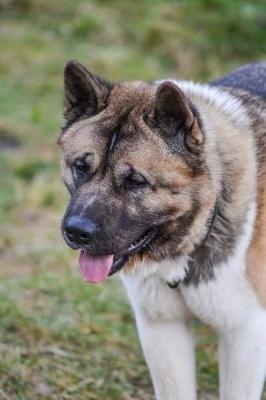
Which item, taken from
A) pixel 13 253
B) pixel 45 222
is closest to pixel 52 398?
pixel 13 253

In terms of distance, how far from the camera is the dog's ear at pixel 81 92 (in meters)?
3.71

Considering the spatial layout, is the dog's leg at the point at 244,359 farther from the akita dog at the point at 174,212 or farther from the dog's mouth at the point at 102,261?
the dog's mouth at the point at 102,261

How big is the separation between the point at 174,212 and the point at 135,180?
8.4 inches

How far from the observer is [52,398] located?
14.1ft

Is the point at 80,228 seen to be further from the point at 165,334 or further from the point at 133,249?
the point at 165,334

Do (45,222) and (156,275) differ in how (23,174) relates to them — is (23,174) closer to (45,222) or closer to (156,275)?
(45,222)

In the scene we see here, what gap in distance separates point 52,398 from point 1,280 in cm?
138

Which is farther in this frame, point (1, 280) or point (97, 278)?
point (1, 280)

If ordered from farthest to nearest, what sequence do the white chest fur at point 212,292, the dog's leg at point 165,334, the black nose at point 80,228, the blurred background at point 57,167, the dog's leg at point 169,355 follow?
the blurred background at point 57,167 < the dog's leg at point 169,355 < the dog's leg at point 165,334 < the white chest fur at point 212,292 < the black nose at point 80,228

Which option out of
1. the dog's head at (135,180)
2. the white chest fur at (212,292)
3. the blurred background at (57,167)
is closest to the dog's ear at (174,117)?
the dog's head at (135,180)

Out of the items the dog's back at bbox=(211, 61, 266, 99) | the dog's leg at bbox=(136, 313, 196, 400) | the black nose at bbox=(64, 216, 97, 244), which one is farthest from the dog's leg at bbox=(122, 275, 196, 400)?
the dog's back at bbox=(211, 61, 266, 99)

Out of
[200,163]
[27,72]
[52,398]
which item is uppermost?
[27,72]

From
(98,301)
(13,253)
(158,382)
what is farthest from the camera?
(13,253)

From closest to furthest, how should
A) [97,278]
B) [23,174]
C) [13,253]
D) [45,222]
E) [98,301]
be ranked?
[97,278]
[98,301]
[13,253]
[45,222]
[23,174]
